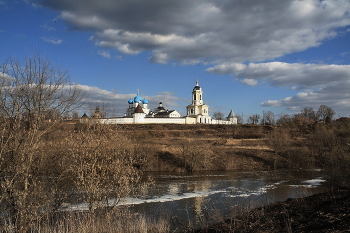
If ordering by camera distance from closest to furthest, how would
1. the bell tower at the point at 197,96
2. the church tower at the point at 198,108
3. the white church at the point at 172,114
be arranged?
the white church at the point at 172,114 < the church tower at the point at 198,108 < the bell tower at the point at 197,96

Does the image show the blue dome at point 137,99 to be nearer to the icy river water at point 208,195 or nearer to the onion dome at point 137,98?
the onion dome at point 137,98

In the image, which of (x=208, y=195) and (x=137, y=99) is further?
(x=137, y=99)

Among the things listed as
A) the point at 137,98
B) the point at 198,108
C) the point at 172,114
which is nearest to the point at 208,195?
the point at 172,114

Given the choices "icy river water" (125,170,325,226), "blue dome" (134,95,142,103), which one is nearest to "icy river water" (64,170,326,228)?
"icy river water" (125,170,325,226)

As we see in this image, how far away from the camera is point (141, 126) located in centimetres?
6969

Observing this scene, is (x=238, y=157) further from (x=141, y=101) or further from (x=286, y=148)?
(x=141, y=101)

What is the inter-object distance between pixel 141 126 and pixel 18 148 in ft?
205

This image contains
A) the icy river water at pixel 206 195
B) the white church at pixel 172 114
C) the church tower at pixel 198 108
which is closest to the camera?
the icy river water at pixel 206 195

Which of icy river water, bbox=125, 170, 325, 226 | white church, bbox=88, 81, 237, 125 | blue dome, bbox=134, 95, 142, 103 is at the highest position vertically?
blue dome, bbox=134, 95, 142, 103

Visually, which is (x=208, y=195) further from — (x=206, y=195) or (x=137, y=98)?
(x=137, y=98)

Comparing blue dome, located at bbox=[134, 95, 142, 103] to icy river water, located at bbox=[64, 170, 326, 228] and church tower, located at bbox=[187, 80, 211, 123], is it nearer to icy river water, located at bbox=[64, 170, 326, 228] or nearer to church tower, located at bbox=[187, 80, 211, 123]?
church tower, located at bbox=[187, 80, 211, 123]

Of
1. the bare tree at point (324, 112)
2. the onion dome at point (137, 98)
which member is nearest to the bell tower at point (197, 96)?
the onion dome at point (137, 98)

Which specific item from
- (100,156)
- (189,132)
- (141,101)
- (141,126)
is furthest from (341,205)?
(141,101)

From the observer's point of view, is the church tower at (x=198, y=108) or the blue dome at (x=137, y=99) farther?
the blue dome at (x=137, y=99)
